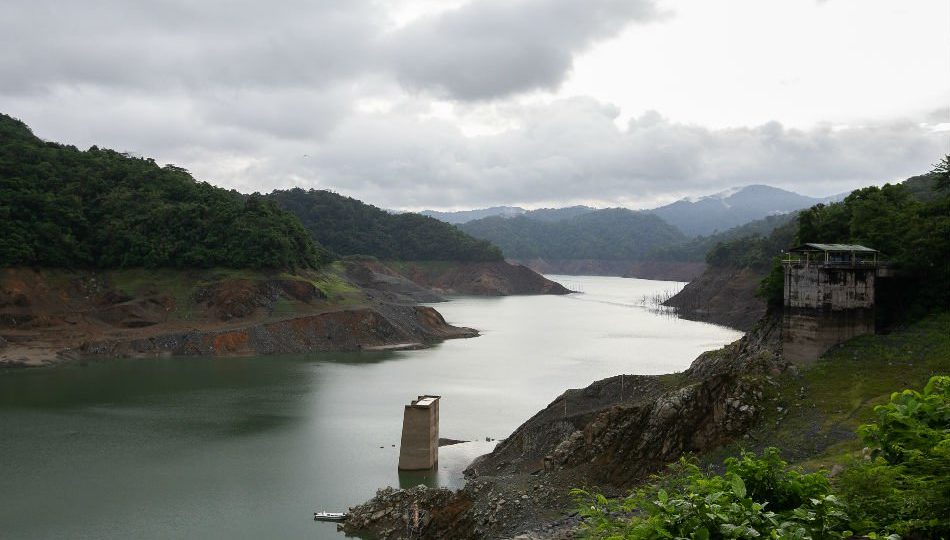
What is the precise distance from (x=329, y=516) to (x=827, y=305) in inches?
808

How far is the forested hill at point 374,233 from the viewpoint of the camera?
538 feet

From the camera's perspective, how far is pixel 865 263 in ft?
91.6

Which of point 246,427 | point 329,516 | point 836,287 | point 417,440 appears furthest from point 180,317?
point 836,287

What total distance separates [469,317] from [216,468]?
7993cm

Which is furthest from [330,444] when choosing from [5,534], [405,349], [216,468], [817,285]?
[405,349]

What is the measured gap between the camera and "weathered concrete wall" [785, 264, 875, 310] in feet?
89.1

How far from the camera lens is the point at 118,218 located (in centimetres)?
8388

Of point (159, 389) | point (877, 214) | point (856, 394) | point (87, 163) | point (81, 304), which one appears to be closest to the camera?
point (856, 394)

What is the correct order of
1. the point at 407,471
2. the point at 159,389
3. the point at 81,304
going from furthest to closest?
the point at 81,304 < the point at 159,389 < the point at 407,471

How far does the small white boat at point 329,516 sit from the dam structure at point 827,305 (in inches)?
717

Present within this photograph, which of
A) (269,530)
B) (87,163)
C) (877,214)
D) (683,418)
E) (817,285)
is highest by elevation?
(87,163)

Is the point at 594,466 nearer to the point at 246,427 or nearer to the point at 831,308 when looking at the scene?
the point at 831,308

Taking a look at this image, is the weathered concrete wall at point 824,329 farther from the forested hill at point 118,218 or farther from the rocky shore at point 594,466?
the forested hill at point 118,218

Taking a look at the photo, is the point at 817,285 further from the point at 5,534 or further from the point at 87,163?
the point at 87,163
